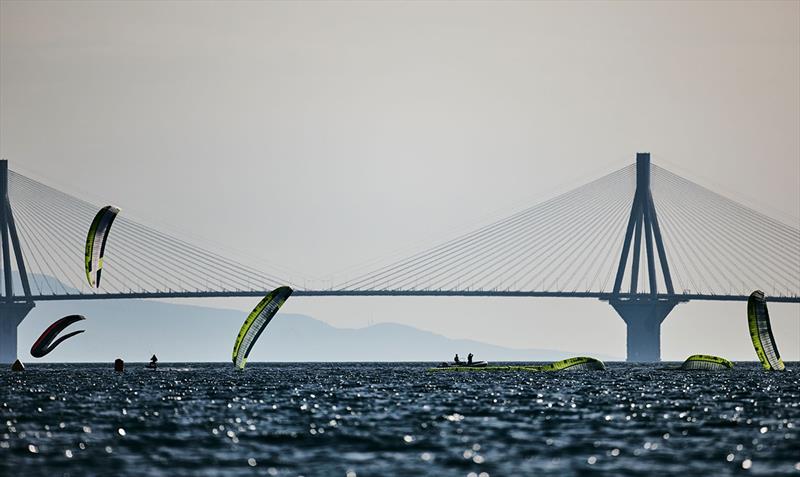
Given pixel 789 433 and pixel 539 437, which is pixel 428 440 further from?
pixel 789 433

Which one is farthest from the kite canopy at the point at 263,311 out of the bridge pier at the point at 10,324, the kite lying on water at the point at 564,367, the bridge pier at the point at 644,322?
the bridge pier at the point at 644,322

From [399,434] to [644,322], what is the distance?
141 metres

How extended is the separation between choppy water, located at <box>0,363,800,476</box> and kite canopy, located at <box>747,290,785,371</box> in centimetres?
3745

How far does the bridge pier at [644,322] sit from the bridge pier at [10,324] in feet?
220

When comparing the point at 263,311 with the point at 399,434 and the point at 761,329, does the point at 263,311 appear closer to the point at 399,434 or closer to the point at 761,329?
the point at 761,329

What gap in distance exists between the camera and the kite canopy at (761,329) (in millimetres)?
113312

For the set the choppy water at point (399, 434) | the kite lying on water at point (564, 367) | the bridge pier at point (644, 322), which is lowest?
the choppy water at point (399, 434)

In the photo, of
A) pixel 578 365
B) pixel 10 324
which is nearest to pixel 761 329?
pixel 578 365

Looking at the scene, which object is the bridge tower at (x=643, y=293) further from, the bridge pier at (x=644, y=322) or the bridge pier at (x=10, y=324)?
the bridge pier at (x=10, y=324)

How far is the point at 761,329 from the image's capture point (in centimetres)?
11612

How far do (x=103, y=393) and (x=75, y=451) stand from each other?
38698 mm

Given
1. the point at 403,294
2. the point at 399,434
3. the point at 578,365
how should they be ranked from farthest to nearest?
the point at 403,294, the point at 578,365, the point at 399,434

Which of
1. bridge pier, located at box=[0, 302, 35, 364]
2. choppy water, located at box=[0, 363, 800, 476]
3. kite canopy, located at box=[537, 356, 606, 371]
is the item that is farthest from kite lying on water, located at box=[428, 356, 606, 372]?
bridge pier, located at box=[0, 302, 35, 364]

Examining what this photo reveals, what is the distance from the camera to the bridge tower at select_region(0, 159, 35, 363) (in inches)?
6718
